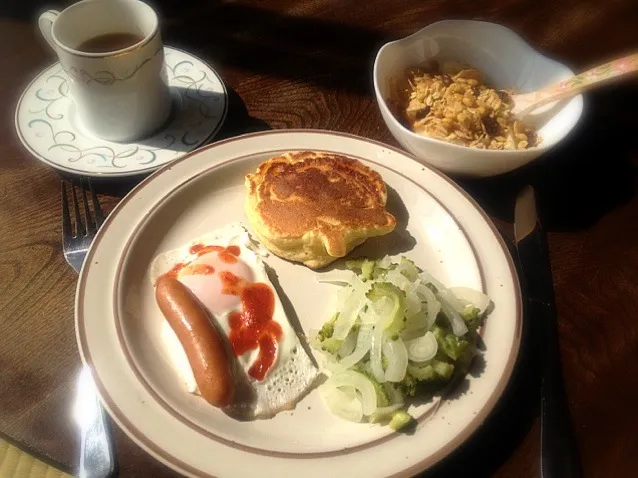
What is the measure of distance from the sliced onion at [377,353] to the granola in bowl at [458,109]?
3.12 ft

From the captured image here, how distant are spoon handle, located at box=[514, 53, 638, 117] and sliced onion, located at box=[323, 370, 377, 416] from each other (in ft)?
4.61

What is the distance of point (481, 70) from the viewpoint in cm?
253

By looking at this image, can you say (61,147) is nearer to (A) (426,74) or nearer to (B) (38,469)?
(B) (38,469)

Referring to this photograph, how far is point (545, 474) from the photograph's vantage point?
144 centimetres

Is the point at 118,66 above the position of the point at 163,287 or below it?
above

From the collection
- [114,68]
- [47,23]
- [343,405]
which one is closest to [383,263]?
[343,405]

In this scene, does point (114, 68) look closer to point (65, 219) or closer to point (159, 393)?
point (65, 219)

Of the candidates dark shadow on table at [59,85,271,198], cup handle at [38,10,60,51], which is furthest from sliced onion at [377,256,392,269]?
cup handle at [38,10,60,51]

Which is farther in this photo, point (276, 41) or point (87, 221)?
point (276, 41)

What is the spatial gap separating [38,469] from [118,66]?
4.45 ft

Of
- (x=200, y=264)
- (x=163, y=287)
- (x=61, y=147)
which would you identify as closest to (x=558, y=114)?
(x=200, y=264)

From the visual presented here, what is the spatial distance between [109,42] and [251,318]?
1.31 m

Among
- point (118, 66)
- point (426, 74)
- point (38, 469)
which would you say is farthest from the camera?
point (426, 74)

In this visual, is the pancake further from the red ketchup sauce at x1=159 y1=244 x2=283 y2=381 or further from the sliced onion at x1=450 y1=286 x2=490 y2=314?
the sliced onion at x1=450 y1=286 x2=490 y2=314
